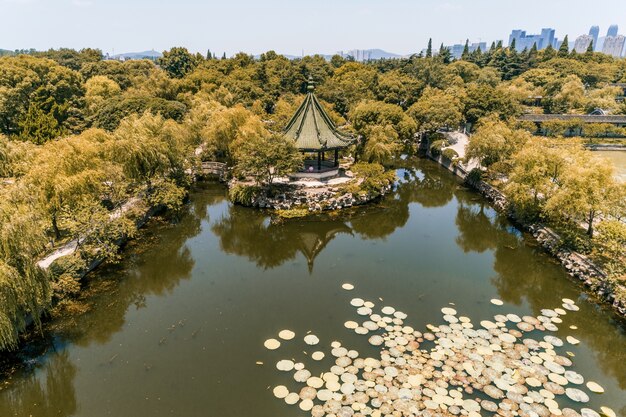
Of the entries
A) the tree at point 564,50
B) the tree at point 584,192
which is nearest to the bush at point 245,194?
the tree at point 584,192

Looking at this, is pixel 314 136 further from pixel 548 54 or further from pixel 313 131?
pixel 548 54

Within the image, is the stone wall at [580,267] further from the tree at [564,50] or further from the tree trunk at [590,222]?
the tree at [564,50]

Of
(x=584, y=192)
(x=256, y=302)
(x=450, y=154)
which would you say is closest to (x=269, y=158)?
(x=256, y=302)

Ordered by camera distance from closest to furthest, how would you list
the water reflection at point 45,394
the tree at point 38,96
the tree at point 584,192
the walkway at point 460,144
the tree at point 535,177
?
1. the water reflection at point 45,394
2. the tree at point 584,192
3. the tree at point 535,177
4. the tree at point 38,96
5. the walkway at point 460,144

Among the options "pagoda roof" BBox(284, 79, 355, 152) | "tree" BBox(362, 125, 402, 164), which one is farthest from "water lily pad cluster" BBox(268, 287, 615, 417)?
"tree" BBox(362, 125, 402, 164)

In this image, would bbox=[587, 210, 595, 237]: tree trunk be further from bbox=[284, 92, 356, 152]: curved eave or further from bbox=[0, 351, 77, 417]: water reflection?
bbox=[0, 351, 77, 417]: water reflection

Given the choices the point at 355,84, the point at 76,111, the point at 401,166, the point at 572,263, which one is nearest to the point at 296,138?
the point at 401,166

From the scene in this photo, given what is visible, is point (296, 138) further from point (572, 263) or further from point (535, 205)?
point (572, 263)
